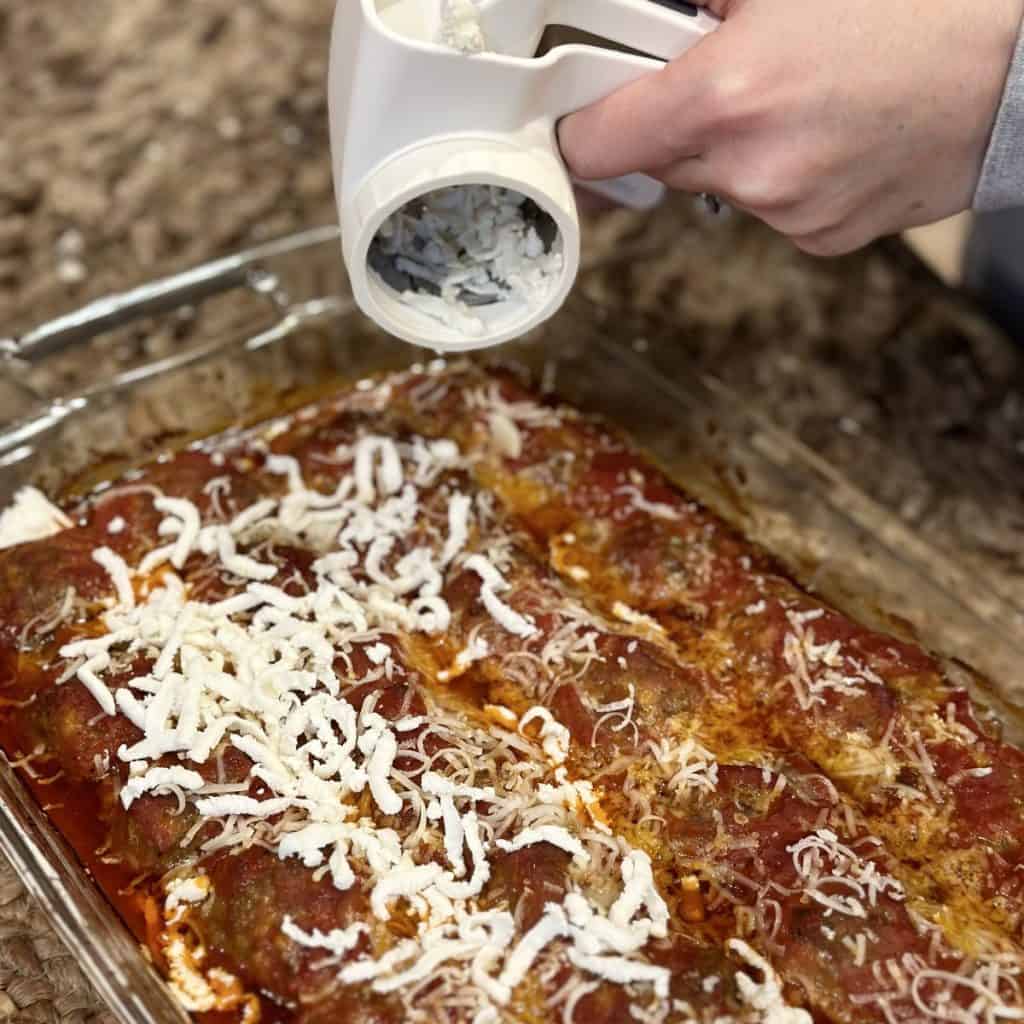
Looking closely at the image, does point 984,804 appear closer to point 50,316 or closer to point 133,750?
point 133,750

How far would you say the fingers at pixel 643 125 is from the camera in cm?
161

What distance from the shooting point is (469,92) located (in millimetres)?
1600

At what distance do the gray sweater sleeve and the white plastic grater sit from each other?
1.33 feet

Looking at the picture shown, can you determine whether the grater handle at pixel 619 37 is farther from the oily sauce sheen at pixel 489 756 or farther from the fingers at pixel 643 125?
the oily sauce sheen at pixel 489 756

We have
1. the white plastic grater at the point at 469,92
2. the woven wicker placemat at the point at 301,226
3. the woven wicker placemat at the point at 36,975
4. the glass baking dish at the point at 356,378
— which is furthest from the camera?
the woven wicker placemat at the point at 301,226

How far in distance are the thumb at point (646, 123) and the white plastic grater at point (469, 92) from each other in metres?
0.02

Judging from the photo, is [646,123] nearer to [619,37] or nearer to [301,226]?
[619,37]

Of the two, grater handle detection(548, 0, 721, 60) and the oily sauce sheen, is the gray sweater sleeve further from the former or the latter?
the oily sauce sheen

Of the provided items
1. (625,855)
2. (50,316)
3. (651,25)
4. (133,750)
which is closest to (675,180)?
(651,25)

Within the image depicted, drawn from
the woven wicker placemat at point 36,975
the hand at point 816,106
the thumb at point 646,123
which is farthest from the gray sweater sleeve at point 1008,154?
the woven wicker placemat at point 36,975

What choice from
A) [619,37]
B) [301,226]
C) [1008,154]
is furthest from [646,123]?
[301,226]

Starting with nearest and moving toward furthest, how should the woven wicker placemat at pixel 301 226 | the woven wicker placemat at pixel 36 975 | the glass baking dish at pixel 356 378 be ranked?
the woven wicker placemat at pixel 36 975, the glass baking dish at pixel 356 378, the woven wicker placemat at pixel 301 226

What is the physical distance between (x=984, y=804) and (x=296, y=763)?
3.29ft

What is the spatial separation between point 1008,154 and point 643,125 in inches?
20.4
